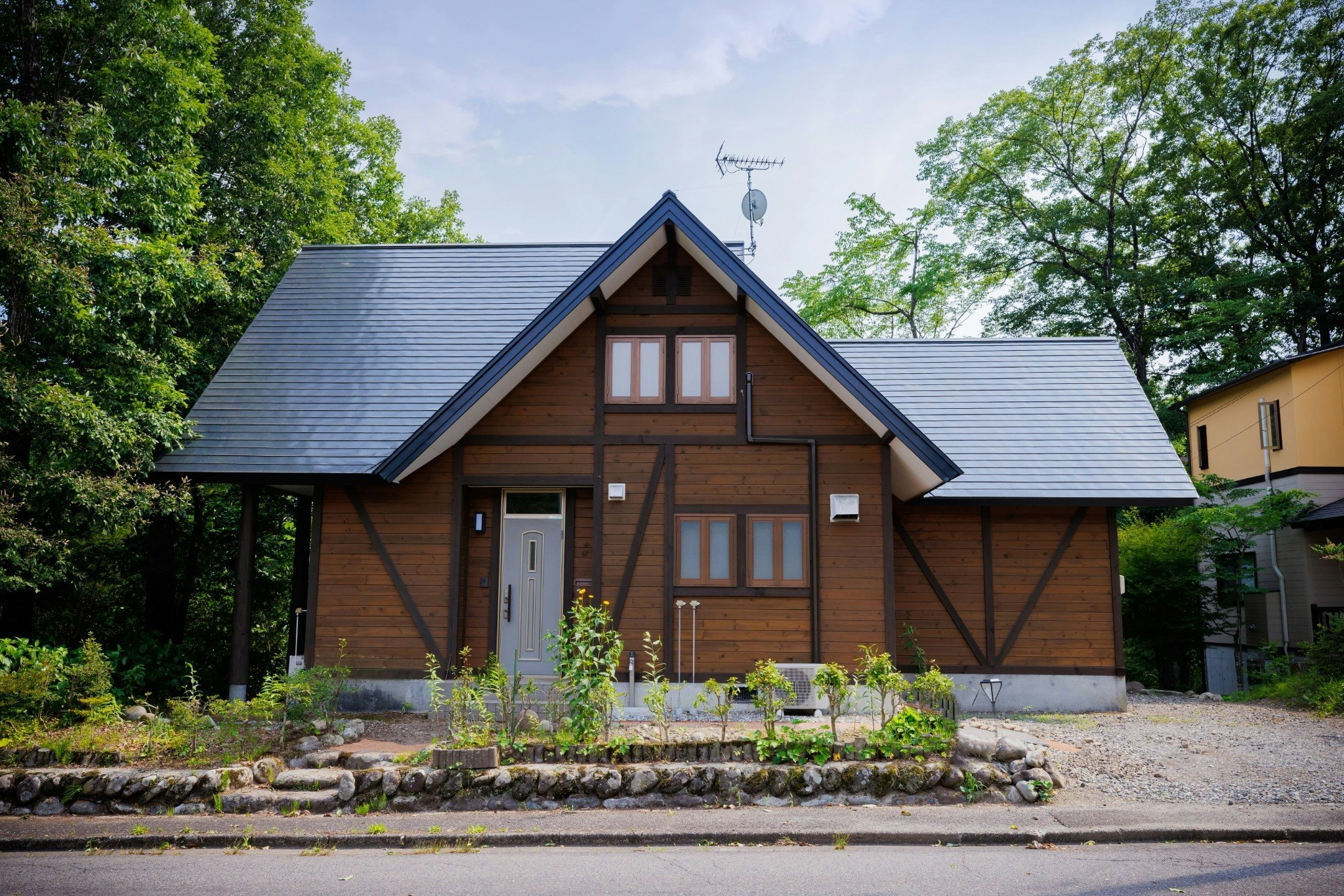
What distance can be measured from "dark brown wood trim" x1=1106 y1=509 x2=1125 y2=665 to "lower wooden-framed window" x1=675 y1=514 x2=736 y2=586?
5814 mm

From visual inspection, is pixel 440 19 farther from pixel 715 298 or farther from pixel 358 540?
pixel 358 540

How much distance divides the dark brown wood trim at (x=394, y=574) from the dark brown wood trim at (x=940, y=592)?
663 cm

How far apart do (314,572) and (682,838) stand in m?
7.38

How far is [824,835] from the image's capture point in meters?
6.61

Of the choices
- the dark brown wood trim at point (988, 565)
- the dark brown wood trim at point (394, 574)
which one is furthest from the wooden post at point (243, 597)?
the dark brown wood trim at point (988, 565)

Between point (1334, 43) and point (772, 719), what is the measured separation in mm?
29224

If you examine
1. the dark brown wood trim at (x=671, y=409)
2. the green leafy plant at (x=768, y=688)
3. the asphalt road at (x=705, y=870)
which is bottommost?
the asphalt road at (x=705, y=870)

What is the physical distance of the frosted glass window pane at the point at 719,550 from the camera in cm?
1137

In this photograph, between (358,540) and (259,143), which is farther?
(259,143)

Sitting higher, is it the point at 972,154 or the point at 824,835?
the point at 972,154

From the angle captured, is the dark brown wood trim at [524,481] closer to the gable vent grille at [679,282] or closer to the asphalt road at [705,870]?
the gable vent grille at [679,282]

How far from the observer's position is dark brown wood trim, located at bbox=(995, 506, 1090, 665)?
1270 cm

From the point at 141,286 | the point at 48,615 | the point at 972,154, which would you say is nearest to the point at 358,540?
the point at 141,286

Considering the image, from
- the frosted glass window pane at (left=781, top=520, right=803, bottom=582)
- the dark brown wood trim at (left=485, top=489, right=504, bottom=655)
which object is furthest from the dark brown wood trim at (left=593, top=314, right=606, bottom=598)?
the frosted glass window pane at (left=781, top=520, right=803, bottom=582)
